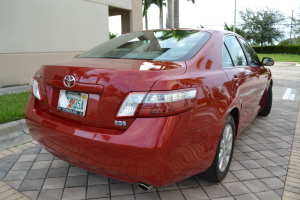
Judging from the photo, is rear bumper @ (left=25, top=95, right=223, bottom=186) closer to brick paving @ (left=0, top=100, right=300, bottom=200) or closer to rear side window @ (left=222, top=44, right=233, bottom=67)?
brick paving @ (left=0, top=100, right=300, bottom=200)

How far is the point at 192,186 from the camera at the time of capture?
2617 millimetres

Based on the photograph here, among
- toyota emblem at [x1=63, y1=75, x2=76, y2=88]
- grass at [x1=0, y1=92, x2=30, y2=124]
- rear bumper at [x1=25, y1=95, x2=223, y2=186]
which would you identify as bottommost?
grass at [x1=0, y1=92, x2=30, y2=124]

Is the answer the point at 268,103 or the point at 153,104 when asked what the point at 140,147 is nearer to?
the point at 153,104

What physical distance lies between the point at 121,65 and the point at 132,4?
419 inches

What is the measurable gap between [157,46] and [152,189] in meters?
1.37

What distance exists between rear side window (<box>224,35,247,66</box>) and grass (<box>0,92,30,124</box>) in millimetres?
3133

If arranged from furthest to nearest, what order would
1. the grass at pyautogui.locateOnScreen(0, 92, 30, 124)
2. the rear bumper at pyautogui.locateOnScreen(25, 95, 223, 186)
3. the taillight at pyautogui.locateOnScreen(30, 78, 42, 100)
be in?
the grass at pyautogui.locateOnScreen(0, 92, 30, 124)
the taillight at pyautogui.locateOnScreen(30, 78, 42, 100)
the rear bumper at pyautogui.locateOnScreen(25, 95, 223, 186)

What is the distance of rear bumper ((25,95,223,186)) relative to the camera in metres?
1.82

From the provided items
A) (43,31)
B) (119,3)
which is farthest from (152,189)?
(119,3)

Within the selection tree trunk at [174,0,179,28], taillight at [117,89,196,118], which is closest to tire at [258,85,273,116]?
taillight at [117,89,196,118]

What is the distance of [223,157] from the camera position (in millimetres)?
2693

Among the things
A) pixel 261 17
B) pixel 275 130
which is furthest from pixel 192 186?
pixel 261 17

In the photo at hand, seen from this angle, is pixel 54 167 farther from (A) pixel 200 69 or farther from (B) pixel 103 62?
(A) pixel 200 69

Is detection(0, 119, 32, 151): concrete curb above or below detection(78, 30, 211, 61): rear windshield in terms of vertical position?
below
